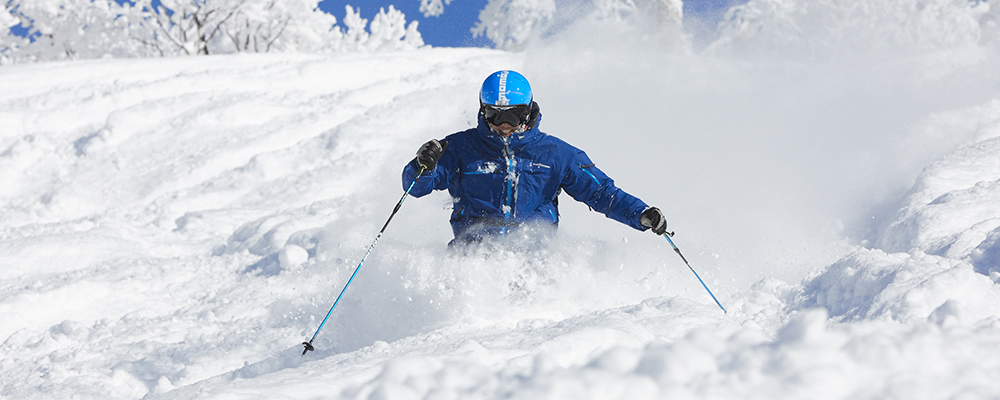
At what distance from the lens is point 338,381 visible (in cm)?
176

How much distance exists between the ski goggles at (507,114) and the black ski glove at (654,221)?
0.86m

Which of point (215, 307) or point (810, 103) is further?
point (810, 103)

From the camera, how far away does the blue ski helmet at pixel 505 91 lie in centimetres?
359

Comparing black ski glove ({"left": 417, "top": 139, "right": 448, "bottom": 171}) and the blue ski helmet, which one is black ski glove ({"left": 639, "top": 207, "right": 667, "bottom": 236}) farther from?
black ski glove ({"left": 417, "top": 139, "right": 448, "bottom": 171})

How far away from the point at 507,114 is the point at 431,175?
0.57m

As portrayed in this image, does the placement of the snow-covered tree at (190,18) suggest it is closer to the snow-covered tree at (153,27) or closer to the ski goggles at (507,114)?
the snow-covered tree at (153,27)

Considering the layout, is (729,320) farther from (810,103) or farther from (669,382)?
(810,103)

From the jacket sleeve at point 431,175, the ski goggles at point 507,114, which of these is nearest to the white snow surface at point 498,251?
the jacket sleeve at point 431,175

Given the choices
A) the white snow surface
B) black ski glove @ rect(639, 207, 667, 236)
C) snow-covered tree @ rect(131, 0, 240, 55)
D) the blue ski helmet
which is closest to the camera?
the white snow surface

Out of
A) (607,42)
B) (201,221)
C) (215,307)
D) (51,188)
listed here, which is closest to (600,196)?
(215,307)

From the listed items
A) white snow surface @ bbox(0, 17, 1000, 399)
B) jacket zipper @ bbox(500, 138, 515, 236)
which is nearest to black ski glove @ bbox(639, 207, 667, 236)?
white snow surface @ bbox(0, 17, 1000, 399)

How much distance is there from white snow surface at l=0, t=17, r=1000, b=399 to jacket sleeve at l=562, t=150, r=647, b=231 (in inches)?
14.8

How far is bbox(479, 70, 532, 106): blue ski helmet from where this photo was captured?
3592 millimetres

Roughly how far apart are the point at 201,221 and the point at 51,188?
2.48 m
